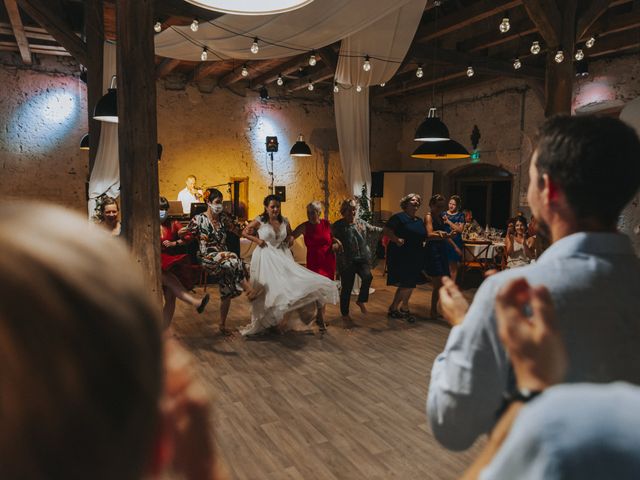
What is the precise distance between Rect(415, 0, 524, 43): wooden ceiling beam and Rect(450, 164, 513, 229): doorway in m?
3.89

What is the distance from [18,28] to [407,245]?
6.45 metres

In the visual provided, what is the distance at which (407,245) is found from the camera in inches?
222

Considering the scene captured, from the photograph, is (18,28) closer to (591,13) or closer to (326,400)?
(326,400)

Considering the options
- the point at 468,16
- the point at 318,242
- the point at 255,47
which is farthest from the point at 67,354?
the point at 468,16

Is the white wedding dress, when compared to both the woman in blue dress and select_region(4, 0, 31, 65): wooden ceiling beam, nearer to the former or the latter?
the woman in blue dress

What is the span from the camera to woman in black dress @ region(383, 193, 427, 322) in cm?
560

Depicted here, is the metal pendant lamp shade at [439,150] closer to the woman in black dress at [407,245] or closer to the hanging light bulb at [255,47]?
the woman in black dress at [407,245]

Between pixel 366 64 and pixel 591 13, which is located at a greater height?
pixel 591 13

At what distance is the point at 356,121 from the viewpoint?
7.40m

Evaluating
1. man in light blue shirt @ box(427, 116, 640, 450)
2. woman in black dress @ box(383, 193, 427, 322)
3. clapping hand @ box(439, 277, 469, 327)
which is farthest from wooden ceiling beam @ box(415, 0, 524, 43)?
clapping hand @ box(439, 277, 469, 327)

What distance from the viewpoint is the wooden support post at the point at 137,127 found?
3.26 meters

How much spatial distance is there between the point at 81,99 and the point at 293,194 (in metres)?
4.83

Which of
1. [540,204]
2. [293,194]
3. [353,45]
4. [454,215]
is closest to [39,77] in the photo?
[293,194]

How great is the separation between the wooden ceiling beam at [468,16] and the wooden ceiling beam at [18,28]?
18.4 feet
